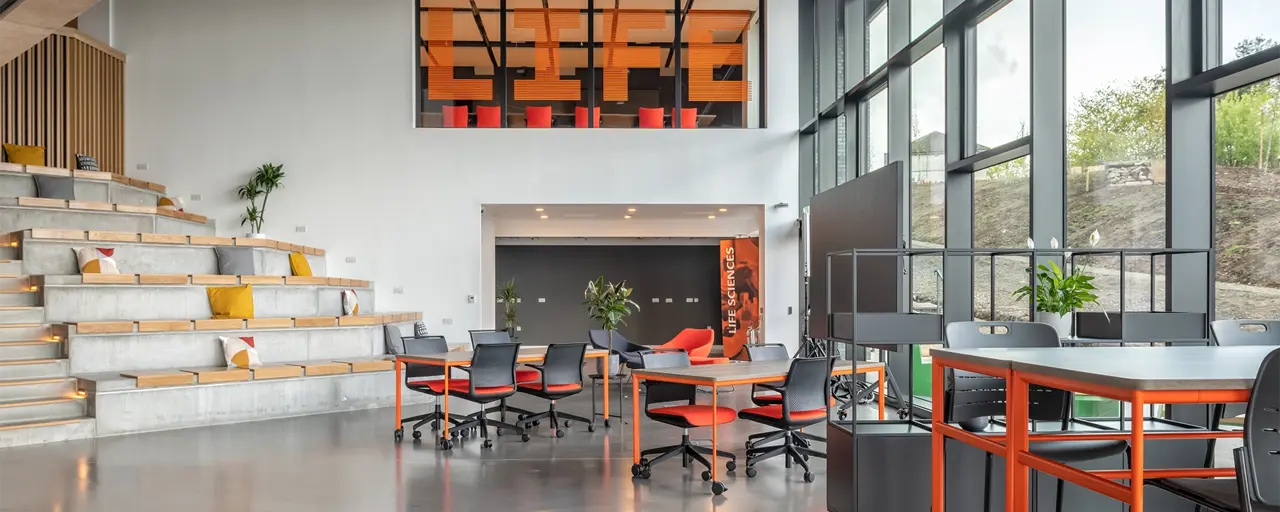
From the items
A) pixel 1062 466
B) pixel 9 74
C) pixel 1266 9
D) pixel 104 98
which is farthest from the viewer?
pixel 104 98

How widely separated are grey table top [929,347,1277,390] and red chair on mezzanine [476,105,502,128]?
10.1 meters

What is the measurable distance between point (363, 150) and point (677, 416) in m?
A: 8.62

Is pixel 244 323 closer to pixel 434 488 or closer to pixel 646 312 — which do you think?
pixel 434 488

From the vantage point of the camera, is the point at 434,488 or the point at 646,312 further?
the point at 646,312

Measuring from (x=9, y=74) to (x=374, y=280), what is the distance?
5.20 meters

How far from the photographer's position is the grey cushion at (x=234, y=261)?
10.1m

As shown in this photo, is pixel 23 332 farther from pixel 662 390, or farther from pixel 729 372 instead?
pixel 729 372

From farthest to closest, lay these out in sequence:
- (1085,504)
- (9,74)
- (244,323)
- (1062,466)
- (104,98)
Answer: (104,98)
(9,74)
(244,323)
(1085,504)
(1062,466)

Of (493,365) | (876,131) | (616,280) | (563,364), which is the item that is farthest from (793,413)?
(616,280)

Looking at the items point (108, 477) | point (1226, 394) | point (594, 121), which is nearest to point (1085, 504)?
point (1226, 394)

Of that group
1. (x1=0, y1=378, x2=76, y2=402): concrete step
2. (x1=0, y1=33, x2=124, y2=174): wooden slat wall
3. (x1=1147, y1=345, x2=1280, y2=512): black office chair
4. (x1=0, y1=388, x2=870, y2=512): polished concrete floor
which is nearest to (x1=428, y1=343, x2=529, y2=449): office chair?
(x1=0, y1=388, x2=870, y2=512): polished concrete floor

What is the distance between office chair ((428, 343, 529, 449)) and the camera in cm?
685

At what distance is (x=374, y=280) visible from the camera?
12.5 m

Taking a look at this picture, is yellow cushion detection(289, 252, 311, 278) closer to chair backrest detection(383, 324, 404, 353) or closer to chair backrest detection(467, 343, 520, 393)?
chair backrest detection(383, 324, 404, 353)
